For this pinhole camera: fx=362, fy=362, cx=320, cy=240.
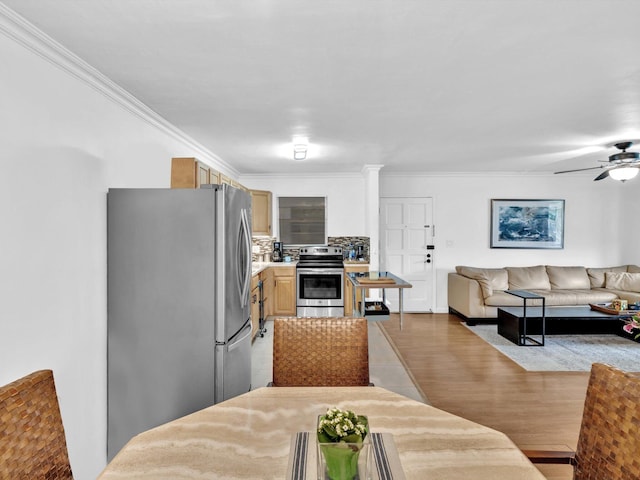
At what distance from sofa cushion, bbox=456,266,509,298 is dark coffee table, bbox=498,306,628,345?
587mm

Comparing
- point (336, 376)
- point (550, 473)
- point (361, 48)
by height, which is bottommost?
point (550, 473)

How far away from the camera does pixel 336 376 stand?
1.81m

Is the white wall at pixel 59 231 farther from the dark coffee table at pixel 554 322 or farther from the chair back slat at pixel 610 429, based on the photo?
the dark coffee table at pixel 554 322

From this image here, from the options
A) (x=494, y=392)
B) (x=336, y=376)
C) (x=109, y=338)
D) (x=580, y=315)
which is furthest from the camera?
(x=580, y=315)

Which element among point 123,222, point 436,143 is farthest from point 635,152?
point 123,222

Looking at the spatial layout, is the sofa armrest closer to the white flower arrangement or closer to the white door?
the white door

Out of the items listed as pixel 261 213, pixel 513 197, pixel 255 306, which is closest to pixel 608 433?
pixel 255 306

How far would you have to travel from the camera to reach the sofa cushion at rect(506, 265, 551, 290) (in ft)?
19.2

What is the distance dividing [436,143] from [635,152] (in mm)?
2328

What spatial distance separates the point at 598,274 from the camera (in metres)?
5.95

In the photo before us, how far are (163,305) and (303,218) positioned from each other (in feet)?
13.5

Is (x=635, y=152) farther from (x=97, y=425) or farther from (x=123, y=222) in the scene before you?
(x=97, y=425)

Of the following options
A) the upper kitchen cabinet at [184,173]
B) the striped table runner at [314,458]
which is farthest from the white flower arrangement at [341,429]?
the upper kitchen cabinet at [184,173]

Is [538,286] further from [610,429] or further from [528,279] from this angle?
[610,429]
